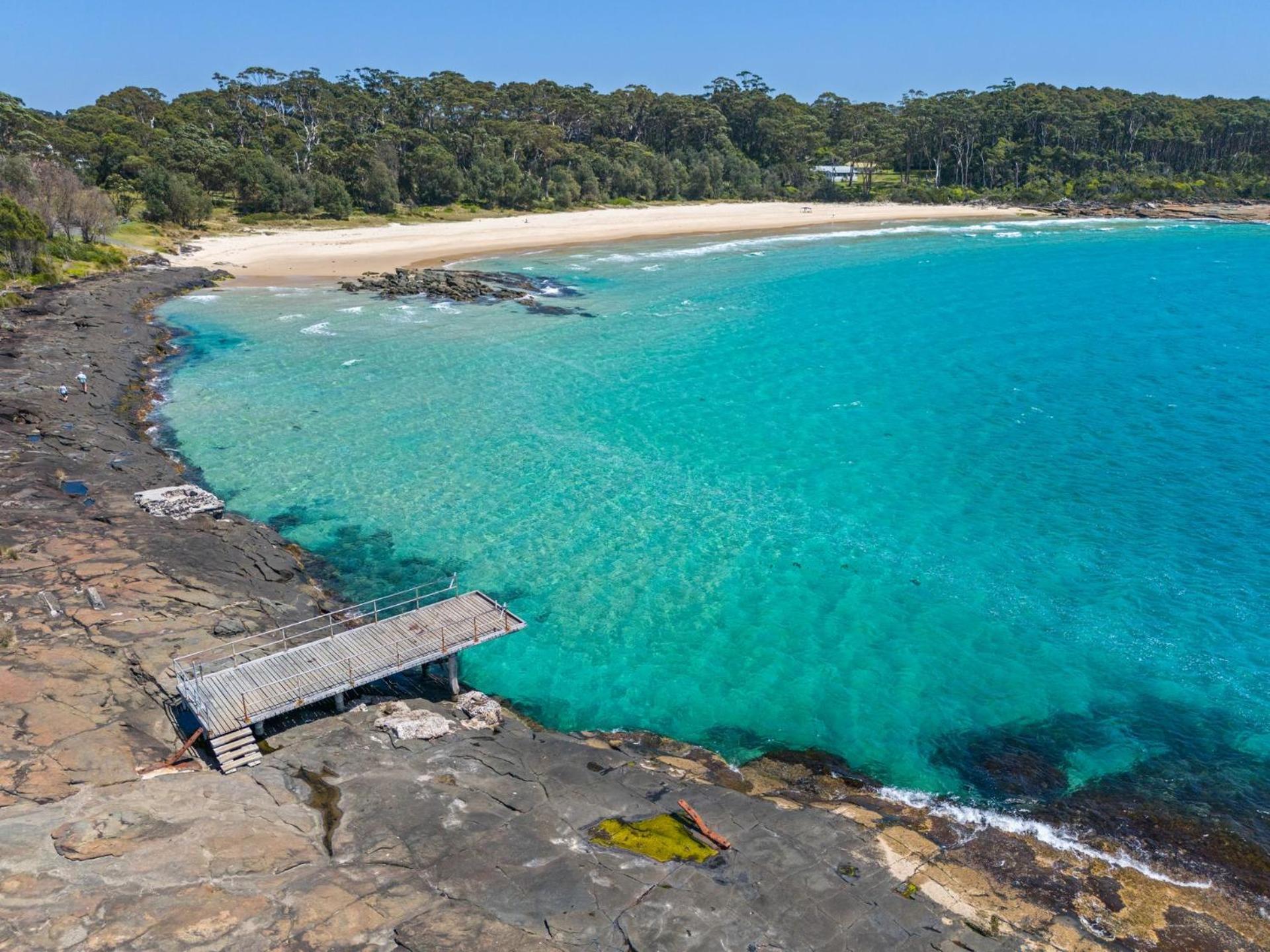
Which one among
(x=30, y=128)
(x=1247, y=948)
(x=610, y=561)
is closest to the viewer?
(x=1247, y=948)

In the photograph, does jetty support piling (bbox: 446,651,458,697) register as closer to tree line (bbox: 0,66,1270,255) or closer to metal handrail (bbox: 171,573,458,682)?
metal handrail (bbox: 171,573,458,682)

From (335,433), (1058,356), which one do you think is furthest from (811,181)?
(335,433)

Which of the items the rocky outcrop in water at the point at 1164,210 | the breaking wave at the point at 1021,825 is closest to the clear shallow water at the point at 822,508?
the breaking wave at the point at 1021,825

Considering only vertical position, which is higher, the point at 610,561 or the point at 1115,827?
the point at 610,561

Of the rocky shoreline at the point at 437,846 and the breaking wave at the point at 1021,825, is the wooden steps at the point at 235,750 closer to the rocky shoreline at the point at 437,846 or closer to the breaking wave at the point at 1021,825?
the rocky shoreline at the point at 437,846

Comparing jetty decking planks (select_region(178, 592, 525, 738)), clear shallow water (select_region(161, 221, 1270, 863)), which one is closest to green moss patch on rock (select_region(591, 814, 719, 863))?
clear shallow water (select_region(161, 221, 1270, 863))

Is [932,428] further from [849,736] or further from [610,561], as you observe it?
[849,736]

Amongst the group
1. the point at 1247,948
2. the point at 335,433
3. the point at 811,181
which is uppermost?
the point at 811,181
